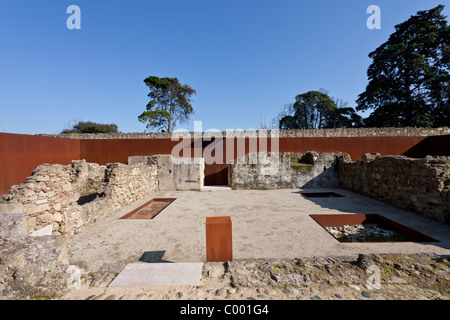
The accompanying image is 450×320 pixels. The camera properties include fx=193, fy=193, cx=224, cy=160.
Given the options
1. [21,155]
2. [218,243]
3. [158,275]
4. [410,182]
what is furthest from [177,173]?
[410,182]

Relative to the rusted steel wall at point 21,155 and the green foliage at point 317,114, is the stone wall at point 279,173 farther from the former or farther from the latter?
the green foliage at point 317,114

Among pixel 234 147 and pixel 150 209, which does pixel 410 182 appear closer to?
pixel 234 147

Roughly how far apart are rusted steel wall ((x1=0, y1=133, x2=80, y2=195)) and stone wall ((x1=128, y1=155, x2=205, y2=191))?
4.63 metres

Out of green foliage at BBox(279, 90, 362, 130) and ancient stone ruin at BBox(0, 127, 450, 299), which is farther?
green foliage at BBox(279, 90, 362, 130)

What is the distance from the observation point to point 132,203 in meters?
7.22

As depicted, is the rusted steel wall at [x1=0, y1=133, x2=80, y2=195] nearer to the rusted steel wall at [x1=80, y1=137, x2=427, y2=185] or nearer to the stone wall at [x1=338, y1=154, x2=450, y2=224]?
the rusted steel wall at [x1=80, y1=137, x2=427, y2=185]

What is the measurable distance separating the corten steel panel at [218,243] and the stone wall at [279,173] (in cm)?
700

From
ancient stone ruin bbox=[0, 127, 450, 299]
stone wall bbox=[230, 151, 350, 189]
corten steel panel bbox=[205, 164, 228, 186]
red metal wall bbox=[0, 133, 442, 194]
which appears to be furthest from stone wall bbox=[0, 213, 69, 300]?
red metal wall bbox=[0, 133, 442, 194]

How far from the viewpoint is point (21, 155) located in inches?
304

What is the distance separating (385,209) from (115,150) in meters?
14.0

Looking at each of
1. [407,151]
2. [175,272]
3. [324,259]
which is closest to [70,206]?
[175,272]

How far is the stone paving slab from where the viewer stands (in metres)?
2.29

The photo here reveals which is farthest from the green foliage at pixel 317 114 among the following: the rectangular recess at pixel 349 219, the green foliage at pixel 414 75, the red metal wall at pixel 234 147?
the rectangular recess at pixel 349 219
